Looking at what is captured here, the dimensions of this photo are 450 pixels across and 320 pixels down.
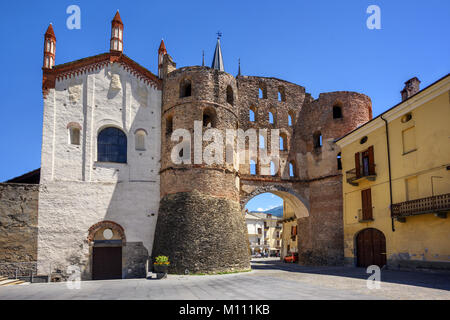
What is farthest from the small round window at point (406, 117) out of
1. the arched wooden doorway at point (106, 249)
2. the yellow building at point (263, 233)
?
the yellow building at point (263, 233)

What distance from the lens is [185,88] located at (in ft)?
89.7

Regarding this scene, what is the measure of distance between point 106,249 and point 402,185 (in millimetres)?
17913

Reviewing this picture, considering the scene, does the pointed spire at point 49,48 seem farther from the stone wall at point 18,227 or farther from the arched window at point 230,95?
the arched window at point 230,95

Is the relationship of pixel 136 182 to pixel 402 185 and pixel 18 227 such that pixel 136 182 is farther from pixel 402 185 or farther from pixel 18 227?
pixel 402 185

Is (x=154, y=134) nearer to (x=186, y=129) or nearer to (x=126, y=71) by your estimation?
(x=186, y=129)

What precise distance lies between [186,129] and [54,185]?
879 centimetres

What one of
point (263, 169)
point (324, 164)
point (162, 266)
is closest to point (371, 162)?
point (324, 164)

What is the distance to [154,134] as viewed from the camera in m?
26.3

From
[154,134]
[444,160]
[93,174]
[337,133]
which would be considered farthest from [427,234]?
→ [93,174]

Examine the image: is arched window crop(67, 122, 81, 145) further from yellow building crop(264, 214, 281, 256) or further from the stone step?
yellow building crop(264, 214, 281, 256)

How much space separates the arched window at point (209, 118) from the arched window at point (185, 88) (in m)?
1.98

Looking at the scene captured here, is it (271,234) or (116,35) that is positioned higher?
(116,35)

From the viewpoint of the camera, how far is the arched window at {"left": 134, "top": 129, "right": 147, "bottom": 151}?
85.3 feet

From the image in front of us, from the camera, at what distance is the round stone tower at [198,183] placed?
2291 cm
